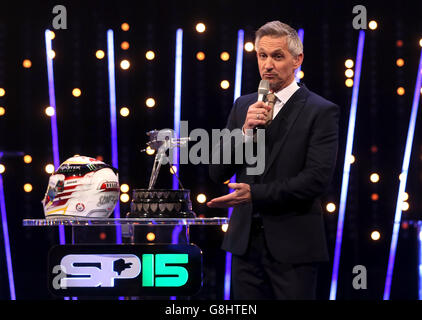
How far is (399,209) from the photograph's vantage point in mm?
4102

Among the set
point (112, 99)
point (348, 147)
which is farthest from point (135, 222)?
point (348, 147)

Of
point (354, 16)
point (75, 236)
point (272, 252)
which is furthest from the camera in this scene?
point (354, 16)

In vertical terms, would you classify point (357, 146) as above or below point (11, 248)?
above

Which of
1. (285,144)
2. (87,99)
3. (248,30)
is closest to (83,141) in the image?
(87,99)

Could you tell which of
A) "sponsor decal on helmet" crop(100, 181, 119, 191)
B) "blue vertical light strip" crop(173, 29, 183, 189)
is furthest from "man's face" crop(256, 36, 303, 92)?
"blue vertical light strip" crop(173, 29, 183, 189)

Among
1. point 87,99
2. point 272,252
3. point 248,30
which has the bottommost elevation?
point 272,252

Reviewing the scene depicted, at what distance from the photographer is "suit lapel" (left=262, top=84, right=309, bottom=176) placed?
8.11ft

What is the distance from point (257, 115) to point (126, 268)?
0.95 m

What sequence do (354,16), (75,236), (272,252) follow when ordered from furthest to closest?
(354,16) < (75,236) < (272,252)

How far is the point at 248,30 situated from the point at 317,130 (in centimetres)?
178

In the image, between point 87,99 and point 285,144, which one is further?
point 87,99

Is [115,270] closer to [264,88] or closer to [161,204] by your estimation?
[161,204]

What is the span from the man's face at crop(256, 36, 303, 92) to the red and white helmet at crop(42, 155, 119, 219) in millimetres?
981

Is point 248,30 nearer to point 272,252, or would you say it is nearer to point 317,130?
point 317,130
